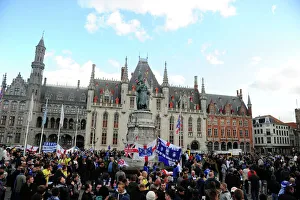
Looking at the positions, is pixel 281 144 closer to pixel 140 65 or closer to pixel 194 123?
pixel 194 123

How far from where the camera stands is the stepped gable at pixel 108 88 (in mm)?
47469

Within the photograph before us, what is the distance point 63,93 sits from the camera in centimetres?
5509

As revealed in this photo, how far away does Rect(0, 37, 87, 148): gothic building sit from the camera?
4803cm

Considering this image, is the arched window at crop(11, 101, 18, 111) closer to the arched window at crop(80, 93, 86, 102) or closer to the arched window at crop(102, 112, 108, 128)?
the arched window at crop(80, 93, 86, 102)

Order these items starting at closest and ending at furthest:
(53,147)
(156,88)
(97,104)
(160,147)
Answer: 1. (160,147)
2. (53,147)
3. (97,104)
4. (156,88)

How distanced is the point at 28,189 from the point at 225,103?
57096 millimetres

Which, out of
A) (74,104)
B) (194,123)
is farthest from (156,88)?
(74,104)

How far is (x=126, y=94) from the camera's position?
46.9 metres

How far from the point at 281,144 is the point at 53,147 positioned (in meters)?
66.1

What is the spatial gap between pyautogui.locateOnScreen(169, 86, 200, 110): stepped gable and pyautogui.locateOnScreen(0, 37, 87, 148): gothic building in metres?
23.7

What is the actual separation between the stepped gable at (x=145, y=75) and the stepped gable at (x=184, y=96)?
4.71 m

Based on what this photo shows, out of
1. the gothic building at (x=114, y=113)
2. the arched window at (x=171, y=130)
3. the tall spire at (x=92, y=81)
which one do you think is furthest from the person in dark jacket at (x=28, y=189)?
the arched window at (x=171, y=130)

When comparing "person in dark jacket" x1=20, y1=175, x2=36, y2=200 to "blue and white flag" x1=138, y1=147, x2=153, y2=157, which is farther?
"blue and white flag" x1=138, y1=147, x2=153, y2=157

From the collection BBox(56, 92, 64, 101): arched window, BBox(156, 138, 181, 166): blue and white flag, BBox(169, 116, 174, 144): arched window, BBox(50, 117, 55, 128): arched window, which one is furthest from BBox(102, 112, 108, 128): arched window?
BBox(156, 138, 181, 166): blue and white flag
